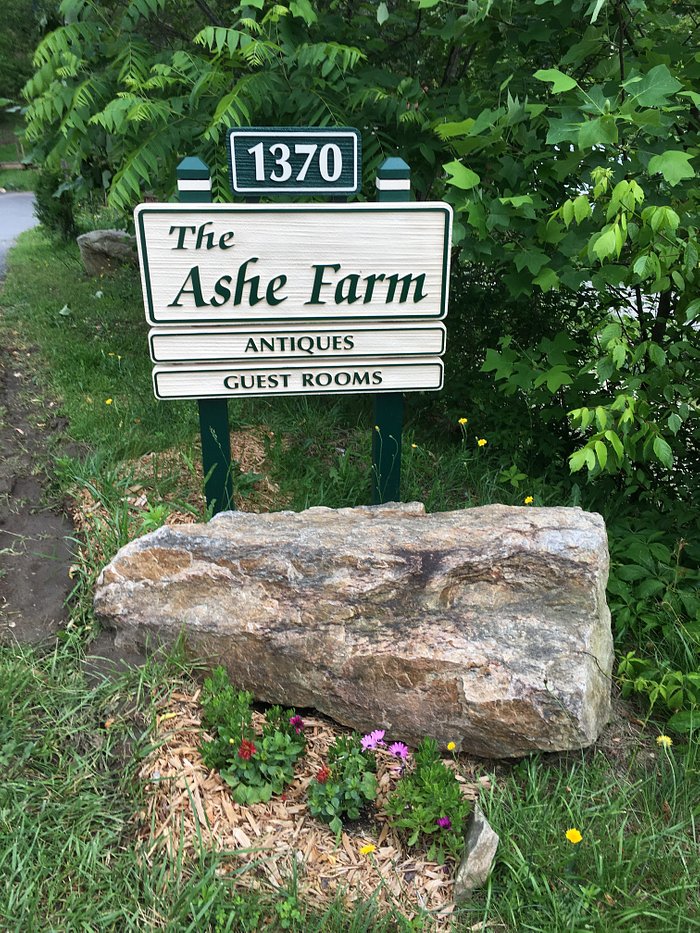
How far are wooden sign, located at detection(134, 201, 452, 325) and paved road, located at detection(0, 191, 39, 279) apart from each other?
7952 millimetres

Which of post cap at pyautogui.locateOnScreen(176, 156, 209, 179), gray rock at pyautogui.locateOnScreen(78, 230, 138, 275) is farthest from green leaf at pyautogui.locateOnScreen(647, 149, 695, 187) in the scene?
gray rock at pyautogui.locateOnScreen(78, 230, 138, 275)

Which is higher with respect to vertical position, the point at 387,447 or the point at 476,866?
the point at 387,447

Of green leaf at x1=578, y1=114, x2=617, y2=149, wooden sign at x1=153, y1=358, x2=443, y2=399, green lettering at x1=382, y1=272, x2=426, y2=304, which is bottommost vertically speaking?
wooden sign at x1=153, y1=358, x2=443, y2=399

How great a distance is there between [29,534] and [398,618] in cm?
187

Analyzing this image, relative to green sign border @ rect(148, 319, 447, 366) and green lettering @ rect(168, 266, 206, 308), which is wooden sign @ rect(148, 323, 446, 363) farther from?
green lettering @ rect(168, 266, 206, 308)

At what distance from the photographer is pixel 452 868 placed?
7.47 ft

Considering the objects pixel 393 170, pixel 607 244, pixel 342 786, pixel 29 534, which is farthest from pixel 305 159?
pixel 342 786

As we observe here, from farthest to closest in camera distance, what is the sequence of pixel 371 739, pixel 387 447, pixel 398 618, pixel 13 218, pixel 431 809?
pixel 13 218 < pixel 387 447 < pixel 398 618 < pixel 371 739 < pixel 431 809

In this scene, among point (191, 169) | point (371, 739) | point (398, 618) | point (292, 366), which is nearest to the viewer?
point (371, 739)

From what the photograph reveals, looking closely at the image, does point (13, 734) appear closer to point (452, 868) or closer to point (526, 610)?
point (452, 868)

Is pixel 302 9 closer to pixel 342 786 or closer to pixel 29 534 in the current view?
pixel 29 534

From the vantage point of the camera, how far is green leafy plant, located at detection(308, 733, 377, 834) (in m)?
2.37

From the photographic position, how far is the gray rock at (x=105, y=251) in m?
8.73

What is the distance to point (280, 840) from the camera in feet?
7.57
